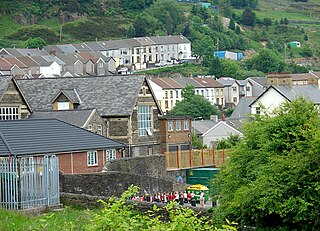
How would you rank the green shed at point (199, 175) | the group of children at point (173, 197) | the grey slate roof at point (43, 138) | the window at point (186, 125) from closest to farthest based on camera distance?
the grey slate roof at point (43, 138), the group of children at point (173, 197), the green shed at point (199, 175), the window at point (186, 125)

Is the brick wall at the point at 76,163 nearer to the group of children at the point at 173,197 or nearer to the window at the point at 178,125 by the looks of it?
the group of children at the point at 173,197

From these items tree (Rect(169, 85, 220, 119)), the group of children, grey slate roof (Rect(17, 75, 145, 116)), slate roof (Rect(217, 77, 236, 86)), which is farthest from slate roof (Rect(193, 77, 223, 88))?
the group of children

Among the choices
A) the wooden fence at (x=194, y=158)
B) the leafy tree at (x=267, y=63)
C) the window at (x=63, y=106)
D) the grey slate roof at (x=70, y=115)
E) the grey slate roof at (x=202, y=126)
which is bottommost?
the wooden fence at (x=194, y=158)

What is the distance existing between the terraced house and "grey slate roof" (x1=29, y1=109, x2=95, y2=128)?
278 cm

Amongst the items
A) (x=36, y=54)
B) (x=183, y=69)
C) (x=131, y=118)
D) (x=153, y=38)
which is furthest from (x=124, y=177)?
(x=153, y=38)

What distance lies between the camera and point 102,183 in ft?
133

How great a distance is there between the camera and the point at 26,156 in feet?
127

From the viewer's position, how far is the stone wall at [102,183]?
38.9 meters

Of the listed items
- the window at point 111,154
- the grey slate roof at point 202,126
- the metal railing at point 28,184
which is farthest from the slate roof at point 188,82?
the metal railing at point 28,184

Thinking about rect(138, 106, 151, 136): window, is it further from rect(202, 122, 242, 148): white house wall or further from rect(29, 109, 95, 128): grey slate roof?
rect(202, 122, 242, 148): white house wall

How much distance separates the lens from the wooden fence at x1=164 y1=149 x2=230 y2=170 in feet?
179

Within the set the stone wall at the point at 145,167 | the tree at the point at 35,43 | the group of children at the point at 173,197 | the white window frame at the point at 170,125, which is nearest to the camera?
the group of children at the point at 173,197

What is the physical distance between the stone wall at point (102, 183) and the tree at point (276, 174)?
18.5 feet

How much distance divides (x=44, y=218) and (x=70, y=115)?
27.6 metres
